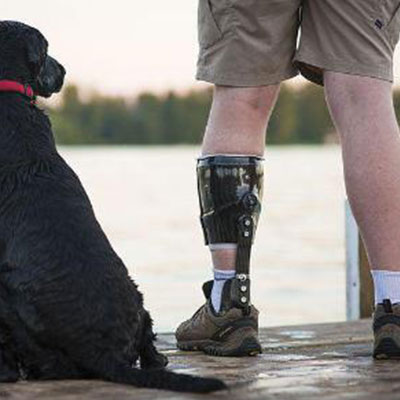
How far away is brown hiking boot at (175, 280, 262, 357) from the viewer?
3812mm

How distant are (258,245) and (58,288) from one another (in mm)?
10007

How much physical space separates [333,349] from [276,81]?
0.90 metres

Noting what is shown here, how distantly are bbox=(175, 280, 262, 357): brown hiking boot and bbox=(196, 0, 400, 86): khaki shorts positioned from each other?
2.27 feet

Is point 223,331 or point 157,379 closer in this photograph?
point 157,379

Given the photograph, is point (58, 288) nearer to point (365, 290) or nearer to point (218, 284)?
point (218, 284)

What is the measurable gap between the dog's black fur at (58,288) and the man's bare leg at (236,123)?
66cm

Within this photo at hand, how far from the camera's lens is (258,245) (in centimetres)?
1313

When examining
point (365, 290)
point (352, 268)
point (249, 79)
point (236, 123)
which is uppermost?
point (249, 79)

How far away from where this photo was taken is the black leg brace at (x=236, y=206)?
389 centimetres

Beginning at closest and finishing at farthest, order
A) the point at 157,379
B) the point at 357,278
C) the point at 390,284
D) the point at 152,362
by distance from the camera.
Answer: the point at 157,379 → the point at 152,362 → the point at 390,284 → the point at 357,278

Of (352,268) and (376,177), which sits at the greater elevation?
(376,177)

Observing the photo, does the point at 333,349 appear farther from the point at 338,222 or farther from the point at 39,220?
the point at 338,222

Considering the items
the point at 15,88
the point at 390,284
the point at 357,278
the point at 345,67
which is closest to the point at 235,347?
the point at 390,284

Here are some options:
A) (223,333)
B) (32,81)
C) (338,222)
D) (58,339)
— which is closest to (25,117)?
(32,81)
